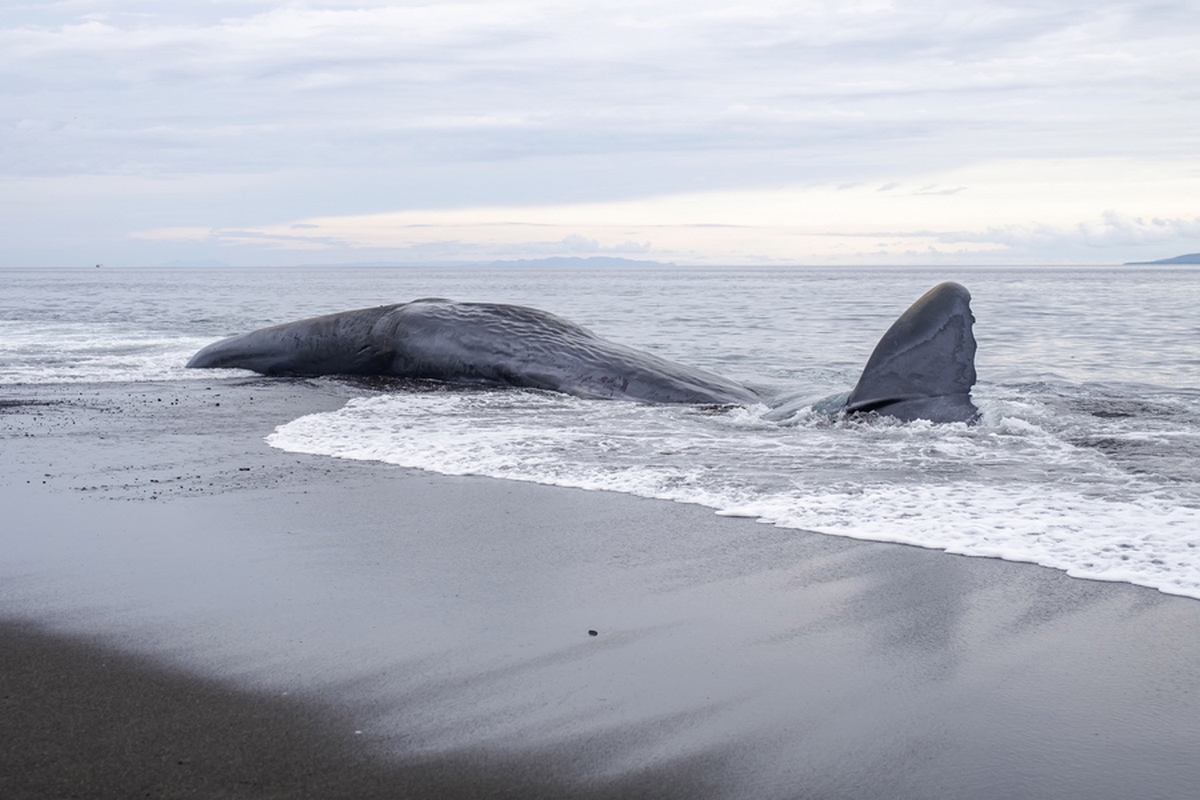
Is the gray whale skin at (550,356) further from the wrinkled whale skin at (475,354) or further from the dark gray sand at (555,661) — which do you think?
the dark gray sand at (555,661)

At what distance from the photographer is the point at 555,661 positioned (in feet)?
11.8

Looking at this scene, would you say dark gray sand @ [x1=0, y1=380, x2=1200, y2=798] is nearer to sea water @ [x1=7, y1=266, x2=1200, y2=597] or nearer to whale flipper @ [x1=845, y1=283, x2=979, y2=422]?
sea water @ [x1=7, y1=266, x2=1200, y2=597]

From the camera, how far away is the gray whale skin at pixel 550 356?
8.32 m

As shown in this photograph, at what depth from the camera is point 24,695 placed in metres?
3.30

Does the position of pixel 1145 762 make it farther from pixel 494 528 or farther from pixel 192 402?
pixel 192 402

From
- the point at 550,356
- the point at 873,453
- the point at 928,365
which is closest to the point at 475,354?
the point at 550,356

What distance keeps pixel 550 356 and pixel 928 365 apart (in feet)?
13.5

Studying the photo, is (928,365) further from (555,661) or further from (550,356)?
(555,661)

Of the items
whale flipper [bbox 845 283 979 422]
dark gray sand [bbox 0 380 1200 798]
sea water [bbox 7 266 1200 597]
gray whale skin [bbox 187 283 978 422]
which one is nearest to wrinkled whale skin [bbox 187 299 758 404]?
gray whale skin [bbox 187 283 978 422]

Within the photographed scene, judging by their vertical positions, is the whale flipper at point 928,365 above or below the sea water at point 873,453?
above

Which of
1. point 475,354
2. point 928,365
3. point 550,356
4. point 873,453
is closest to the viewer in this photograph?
point 873,453

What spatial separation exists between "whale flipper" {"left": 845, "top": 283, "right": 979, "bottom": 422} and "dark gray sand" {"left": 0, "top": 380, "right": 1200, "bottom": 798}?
3.35m

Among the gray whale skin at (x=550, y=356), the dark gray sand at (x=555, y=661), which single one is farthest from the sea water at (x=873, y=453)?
the dark gray sand at (x=555, y=661)

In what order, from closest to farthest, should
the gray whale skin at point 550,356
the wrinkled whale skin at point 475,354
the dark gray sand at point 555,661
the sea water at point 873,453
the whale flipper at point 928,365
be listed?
the dark gray sand at point 555,661 → the sea water at point 873,453 → the whale flipper at point 928,365 → the gray whale skin at point 550,356 → the wrinkled whale skin at point 475,354
